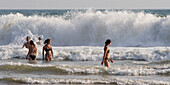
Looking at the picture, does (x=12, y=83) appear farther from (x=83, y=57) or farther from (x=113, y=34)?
(x=113, y=34)

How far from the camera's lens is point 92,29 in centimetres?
2275

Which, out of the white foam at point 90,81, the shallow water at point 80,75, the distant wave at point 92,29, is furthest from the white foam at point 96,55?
the white foam at point 90,81

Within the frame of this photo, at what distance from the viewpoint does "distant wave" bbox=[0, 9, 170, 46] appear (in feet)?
69.6

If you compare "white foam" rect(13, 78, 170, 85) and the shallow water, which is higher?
the shallow water

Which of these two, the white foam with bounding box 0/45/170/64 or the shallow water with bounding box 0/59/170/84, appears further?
the white foam with bounding box 0/45/170/64

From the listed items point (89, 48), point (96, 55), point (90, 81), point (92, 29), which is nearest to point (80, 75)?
point (90, 81)

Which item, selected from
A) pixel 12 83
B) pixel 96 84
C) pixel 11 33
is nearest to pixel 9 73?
pixel 12 83

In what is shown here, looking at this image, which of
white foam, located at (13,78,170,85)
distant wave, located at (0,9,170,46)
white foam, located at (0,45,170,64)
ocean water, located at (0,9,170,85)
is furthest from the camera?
distant wave, located at (0,9,170,46)

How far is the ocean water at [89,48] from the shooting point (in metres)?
10.2

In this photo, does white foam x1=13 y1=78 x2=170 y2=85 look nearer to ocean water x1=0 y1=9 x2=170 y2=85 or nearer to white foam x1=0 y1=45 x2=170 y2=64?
ocean water x1=0 y1=9 x2=170 y2=85

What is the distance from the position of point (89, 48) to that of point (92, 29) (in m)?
5.33

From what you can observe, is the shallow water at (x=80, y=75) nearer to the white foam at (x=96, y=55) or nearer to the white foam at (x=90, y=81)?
the white foam at (x=90, y=81)

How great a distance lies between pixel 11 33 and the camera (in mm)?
23688

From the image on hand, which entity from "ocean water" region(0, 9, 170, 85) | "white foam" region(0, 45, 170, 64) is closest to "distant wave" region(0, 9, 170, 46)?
"ocean water" region(0, 9, 170, 85)
